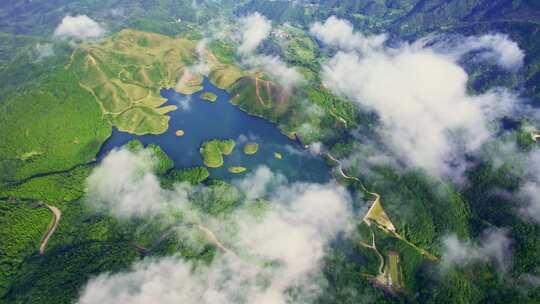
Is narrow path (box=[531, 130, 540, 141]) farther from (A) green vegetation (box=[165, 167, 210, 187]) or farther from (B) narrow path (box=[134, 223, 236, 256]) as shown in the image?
(A) green vegetation (box=[165, 167, 210, 187])

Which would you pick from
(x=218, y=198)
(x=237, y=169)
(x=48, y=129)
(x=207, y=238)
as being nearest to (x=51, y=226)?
(x=207, y=238)

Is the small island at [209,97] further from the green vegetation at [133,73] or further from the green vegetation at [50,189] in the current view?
the green vegetation at [50,189]

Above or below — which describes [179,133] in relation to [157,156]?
below

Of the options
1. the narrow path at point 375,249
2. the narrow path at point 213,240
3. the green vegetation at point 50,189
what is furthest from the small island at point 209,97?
the narrow path at point 375,249

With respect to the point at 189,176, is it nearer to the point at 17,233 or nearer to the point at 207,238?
the point at 207,238

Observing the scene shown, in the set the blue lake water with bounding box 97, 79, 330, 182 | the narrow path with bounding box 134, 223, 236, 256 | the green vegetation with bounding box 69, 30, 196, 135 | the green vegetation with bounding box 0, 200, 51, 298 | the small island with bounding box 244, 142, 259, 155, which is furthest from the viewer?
the green vegetation with bounding box 69, 30, 196, 135

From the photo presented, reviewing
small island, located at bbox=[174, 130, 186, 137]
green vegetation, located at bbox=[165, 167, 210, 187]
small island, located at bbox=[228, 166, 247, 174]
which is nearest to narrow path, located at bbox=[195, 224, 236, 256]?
green vegetation, located at bbox=[165, 167, 210, 187]
